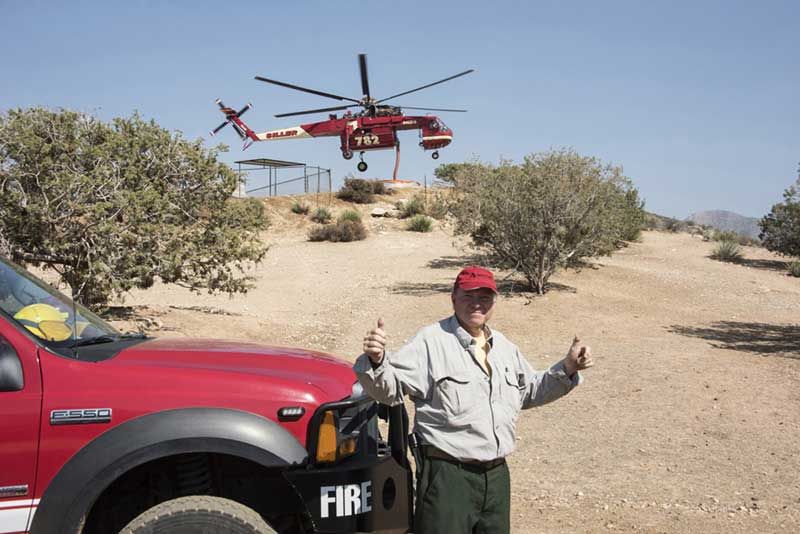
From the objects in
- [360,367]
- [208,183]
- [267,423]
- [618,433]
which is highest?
[208,183]

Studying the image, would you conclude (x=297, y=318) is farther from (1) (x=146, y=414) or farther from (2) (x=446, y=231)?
(2) (x=446, y=231)

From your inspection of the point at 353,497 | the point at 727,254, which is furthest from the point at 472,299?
the point at 727,254

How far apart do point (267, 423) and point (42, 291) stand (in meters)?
1.54

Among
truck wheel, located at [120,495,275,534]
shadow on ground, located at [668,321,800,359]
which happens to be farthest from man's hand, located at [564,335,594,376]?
shadow on ground, located at [668,321,800,359]

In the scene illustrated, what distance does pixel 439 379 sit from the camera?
3166 millimetres

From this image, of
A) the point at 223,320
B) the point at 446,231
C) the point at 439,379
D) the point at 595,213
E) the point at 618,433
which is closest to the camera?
the point at 439,379

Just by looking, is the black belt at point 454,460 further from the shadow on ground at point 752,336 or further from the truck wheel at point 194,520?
the shadow on ground at point 752,336

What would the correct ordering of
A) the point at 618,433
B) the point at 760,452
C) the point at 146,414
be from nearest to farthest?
1. the point at 146,414
2. the point at 760,452
3. the point at 618,433

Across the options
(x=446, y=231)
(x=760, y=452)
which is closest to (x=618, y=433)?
(x=760, y=452)

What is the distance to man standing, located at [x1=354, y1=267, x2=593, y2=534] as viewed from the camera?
10.2 feet

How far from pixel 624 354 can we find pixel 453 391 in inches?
391

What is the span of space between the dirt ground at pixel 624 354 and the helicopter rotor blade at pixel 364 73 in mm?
9649

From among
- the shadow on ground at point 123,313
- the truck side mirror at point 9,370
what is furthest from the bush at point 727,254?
the truck side mirror at point 9,370

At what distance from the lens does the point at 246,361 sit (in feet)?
11.2
